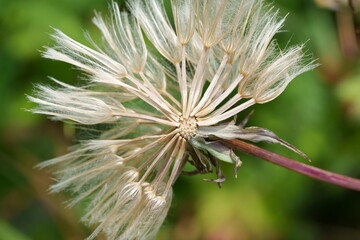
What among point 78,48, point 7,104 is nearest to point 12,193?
point 7,104

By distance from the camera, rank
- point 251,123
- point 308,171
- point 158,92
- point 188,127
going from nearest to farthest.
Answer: point 308,171
point 188,127
point 158,92
point 251,123

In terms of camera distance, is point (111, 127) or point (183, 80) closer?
point (183, 80)

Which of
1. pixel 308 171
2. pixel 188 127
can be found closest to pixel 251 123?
pixel 188 127

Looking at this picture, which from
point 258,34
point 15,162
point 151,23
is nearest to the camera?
point 258,34

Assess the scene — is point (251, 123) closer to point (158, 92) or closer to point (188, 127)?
point (158, 92)

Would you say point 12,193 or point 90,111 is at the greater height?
point 90,111

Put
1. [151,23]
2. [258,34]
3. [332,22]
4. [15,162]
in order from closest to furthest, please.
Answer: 1. [258,34]
2. [151,23]
3. [15,162]
4. [332,22]

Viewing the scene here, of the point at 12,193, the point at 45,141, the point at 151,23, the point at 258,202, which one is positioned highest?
the point at 151,23

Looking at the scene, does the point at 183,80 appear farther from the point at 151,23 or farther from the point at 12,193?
Result: the point at 12,193
